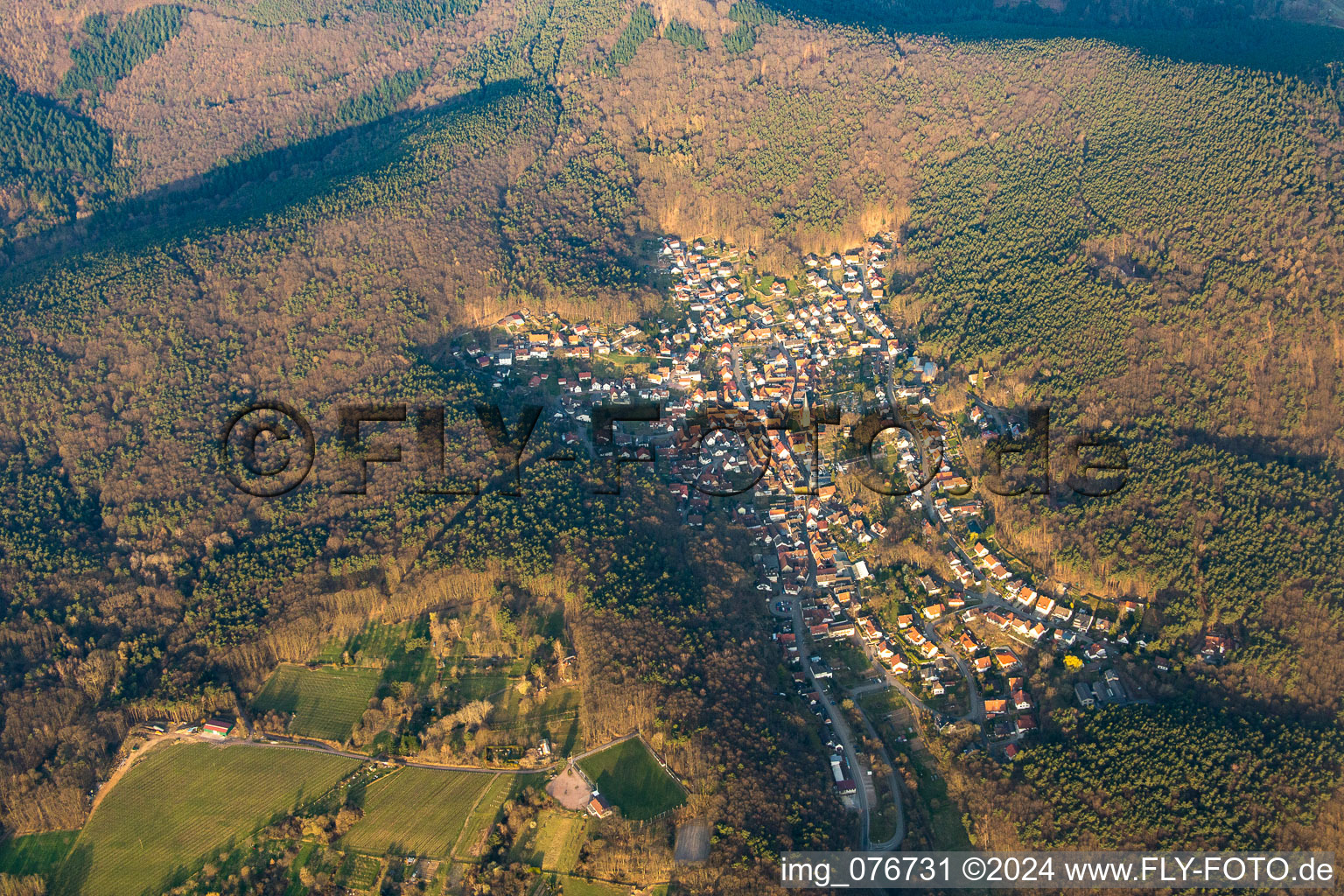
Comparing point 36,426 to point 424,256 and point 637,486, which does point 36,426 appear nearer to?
point 424,256

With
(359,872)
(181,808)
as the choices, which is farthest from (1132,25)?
(181,808)

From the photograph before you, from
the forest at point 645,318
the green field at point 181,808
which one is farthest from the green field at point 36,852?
the forest at point 645,318

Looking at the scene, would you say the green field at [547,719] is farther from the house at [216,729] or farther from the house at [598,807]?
the house at [216,729]

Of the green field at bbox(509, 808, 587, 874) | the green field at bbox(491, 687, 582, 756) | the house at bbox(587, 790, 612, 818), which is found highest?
the green field at bbox(491, 687, 582, 756)

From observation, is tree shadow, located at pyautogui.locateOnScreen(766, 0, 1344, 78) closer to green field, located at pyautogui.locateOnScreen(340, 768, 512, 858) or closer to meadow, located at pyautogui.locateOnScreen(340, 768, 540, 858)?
meadow, located at pyautogui.locateOnScreen(340, 768, 540, 858)

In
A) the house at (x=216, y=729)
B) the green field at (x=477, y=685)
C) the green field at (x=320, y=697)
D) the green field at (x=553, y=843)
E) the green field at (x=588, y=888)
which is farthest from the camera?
the green field at (x=477, y=685)

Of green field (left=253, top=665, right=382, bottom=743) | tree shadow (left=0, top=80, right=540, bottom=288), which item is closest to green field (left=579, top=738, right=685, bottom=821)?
green field (left=253, top=665, right=382, bottom=743)
